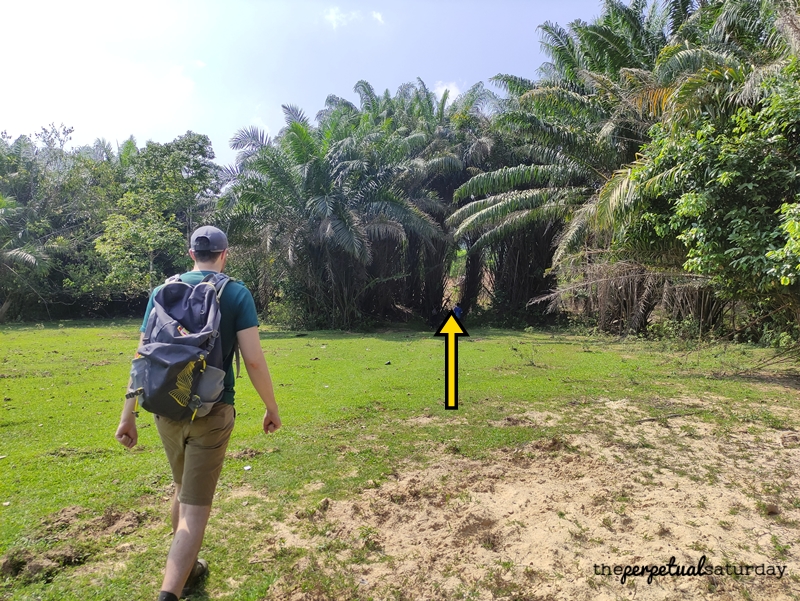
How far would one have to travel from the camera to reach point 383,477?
4602mm

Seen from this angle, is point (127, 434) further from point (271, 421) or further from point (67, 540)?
point (67, 540)

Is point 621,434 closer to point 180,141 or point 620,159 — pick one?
point 620,159

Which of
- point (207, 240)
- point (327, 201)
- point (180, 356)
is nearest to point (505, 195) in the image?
point (327, 201)

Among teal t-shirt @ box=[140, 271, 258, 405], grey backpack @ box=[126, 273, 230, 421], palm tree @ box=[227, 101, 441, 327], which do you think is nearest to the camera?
grey backpack @ box=[126, 273, 230, 421]

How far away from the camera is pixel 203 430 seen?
8.94ft

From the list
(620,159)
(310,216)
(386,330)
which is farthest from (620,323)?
(310,216)

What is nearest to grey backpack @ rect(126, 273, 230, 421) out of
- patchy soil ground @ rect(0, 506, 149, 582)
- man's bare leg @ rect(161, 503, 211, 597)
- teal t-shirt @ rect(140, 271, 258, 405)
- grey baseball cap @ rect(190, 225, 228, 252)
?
teal t-shirt @ rect(140, 271, 258, 405)

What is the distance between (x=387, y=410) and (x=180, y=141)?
19.0 metres

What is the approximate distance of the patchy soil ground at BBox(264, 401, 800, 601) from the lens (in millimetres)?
2971

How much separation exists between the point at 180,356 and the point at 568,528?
2.72 meters

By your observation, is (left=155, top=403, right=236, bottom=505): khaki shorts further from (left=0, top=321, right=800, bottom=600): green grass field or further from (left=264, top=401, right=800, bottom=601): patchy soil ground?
(left=264, top=401, right=800, bottom=601): patchy soil ground

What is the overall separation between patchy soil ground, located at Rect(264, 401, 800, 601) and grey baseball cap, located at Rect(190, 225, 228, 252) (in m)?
1.90

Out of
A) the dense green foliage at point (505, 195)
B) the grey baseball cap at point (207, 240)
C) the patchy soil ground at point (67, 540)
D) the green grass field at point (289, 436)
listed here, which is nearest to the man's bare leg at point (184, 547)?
the green grass field at point (289, 436)

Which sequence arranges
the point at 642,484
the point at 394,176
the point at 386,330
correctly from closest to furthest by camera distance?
the point at 642,484 < the point at 394,176 < the point at 386,330
